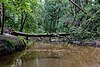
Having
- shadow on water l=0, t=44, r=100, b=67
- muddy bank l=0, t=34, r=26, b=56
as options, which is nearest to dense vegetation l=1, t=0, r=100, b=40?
muddy bank l=0, t=34, r=26, b=56

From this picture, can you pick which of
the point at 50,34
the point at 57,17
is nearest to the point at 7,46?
the point at 50,34

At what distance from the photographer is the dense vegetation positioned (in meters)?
18.5

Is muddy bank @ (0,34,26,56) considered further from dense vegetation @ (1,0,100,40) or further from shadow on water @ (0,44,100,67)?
dense vegetation @ (1,0,100,40)

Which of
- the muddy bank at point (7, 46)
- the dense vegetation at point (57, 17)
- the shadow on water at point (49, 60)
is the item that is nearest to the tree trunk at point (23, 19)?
the dense vegetation at point (57, 17)

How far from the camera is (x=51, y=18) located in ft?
147

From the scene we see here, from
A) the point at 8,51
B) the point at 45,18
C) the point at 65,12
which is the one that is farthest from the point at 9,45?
the point at 45,18

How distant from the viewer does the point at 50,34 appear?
16.8m

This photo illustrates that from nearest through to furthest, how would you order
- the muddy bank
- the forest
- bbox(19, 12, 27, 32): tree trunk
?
the forest < the muddy bank < bbox(19, 12, 27, 32): tree trunk

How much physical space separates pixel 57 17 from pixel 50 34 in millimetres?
28368

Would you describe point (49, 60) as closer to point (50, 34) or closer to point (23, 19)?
point (50, 34)

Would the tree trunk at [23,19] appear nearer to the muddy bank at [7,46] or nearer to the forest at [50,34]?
the forest at [50,34]

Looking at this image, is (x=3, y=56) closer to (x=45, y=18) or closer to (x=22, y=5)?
(x=22, y=5)

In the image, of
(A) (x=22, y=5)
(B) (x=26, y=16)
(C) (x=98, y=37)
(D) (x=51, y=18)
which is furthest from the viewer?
(D) (x=51, y=18)

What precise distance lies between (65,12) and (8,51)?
2839 cm
